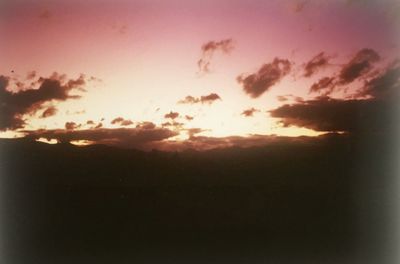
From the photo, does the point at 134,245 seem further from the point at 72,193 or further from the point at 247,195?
the point at 247,195

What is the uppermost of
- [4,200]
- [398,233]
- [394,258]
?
[4,200]

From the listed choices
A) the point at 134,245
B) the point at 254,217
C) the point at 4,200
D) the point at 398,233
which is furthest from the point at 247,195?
the point at 4,200

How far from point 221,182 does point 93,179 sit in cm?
94

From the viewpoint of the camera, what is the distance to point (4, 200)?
2854 mm

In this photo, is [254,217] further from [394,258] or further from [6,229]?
[6,229]

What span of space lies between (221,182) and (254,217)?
0.35 meters

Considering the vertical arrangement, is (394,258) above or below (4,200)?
below

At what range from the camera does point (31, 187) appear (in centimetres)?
289

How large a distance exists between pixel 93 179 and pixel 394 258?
2230mm

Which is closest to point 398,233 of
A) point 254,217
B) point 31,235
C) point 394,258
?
point 394,258

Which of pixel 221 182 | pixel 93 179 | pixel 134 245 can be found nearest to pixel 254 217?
pixel 221 182

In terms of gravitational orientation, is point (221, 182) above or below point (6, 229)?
above

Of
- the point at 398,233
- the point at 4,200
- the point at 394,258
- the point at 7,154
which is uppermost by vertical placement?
the point at 7,154

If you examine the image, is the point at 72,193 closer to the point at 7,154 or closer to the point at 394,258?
the point at 7,154
